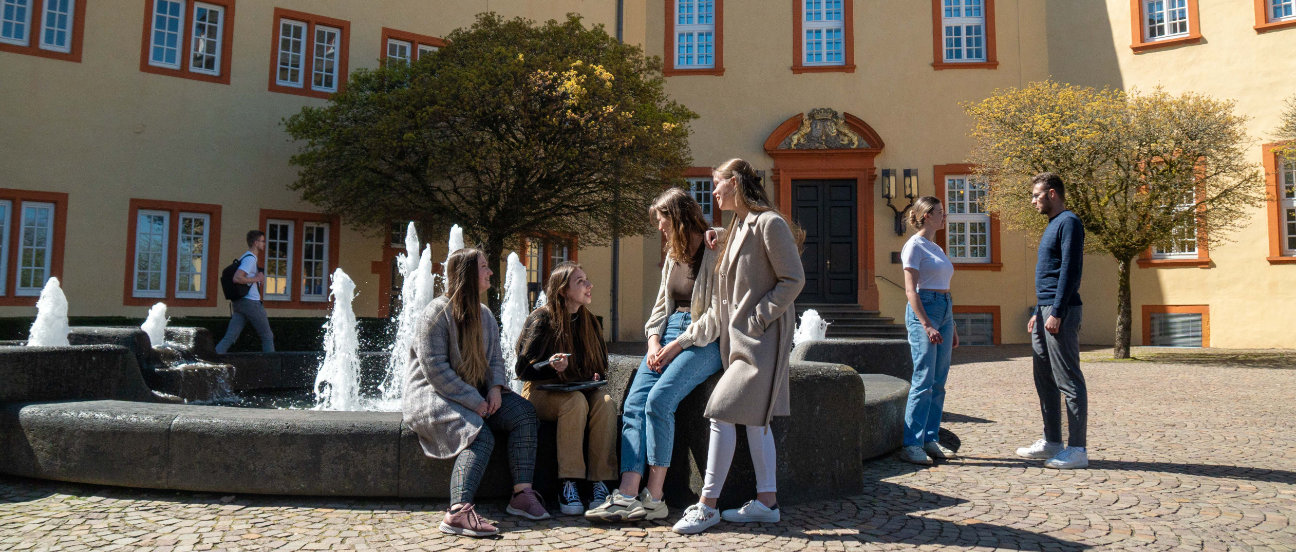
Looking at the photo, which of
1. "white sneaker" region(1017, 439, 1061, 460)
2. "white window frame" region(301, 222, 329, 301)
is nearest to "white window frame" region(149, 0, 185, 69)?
"white window frame" region(301, 222, 329, 301)

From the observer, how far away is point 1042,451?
5.57m

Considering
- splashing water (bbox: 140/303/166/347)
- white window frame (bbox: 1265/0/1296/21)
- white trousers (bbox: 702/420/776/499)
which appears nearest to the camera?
white trousers (bbox: 702/420/776/499)

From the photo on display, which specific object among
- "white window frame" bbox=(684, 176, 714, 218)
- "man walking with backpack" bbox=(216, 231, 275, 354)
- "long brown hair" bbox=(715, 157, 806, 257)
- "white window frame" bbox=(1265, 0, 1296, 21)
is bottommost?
"man walking with backpack" bbox=(216, 231, 275, 354)

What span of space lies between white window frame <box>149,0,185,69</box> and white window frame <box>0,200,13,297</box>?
10.4ft

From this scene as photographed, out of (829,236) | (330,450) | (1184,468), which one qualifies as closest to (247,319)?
(330,450)

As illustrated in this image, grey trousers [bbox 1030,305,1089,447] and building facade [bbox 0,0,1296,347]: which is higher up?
building facade [bbox 0,0,1296,347]

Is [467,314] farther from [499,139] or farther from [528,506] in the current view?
[499,139]

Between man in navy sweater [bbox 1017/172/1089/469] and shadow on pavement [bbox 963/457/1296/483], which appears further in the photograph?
man in navy sweater [bbox 1017/172/1089/469]

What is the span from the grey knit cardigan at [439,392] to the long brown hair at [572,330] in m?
0.39

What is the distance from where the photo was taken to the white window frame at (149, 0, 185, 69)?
14656 mm

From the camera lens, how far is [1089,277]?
17859 mm

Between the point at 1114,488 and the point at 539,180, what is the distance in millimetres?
10892

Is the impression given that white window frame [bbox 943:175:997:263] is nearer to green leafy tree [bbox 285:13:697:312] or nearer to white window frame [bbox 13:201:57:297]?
green leafy tree [bbox 285:13:697:312]

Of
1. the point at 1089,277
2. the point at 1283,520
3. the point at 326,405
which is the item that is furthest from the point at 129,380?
the point at 1089,277
